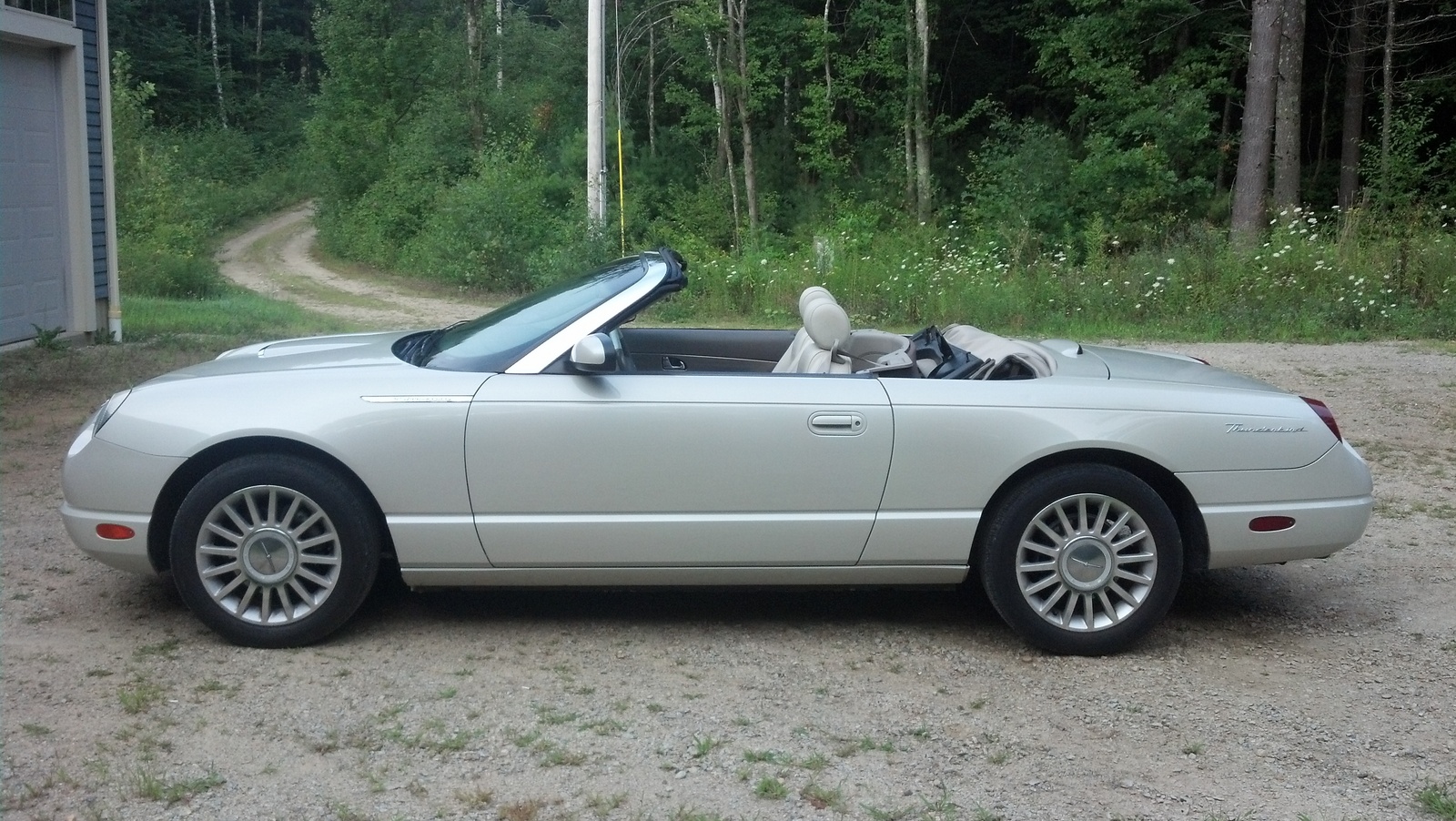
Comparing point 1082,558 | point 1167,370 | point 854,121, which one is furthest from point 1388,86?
point 1082,558

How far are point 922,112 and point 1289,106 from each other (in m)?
8.88

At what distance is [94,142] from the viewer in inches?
503

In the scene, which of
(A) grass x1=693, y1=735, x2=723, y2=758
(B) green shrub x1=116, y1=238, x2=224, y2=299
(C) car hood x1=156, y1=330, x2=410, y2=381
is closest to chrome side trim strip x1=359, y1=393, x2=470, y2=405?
(C) car hood x1=156, y1=330, x2=410, y2=381

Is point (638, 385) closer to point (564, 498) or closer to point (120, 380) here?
point (564, 498)

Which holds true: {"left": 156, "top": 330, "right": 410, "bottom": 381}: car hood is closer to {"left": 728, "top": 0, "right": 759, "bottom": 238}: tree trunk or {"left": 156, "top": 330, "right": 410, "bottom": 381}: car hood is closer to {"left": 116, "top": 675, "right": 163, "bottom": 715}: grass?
{"left": 116, "top": 675, "right": 163, "bottom": 715}: grass

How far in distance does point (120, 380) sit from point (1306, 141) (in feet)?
95.5

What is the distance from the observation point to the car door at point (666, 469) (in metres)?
4.60

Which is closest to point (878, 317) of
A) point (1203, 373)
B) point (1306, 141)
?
point (1203, 373)

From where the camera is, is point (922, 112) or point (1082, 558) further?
point (922, 112)

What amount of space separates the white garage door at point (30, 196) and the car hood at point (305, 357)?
7.55m

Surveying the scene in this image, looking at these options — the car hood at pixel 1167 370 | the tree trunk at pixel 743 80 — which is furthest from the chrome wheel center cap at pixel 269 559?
the tree trunk at pixel 743 80

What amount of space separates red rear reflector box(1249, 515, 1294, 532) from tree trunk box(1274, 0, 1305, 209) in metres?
17.9

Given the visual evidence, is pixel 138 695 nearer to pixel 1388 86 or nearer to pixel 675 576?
pixel 675 576

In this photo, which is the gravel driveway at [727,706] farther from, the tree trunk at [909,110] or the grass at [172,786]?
the tree trunk at [909,110]
